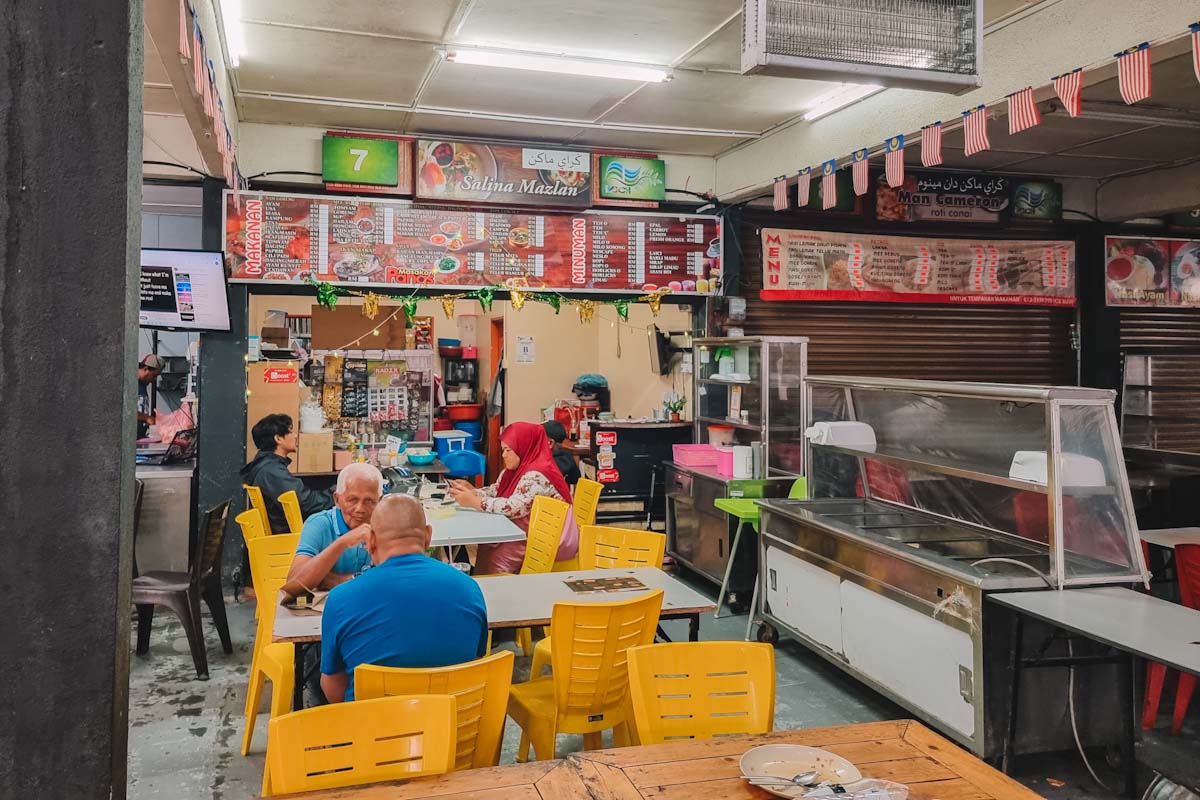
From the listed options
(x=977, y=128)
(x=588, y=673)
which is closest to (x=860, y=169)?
(x=977, y=128)

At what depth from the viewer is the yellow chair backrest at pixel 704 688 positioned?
2688 millimetres

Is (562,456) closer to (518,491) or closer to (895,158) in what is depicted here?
(518,491)

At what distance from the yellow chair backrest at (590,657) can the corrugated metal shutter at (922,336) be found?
4889 mm

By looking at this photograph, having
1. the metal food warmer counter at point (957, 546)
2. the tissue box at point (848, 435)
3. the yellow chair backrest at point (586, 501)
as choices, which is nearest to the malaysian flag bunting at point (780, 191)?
the metal food warmer counter at point (957, 546)

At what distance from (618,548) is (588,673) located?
1.66 metres

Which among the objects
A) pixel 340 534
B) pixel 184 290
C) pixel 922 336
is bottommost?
pixel 340 534

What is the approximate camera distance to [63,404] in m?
1.74

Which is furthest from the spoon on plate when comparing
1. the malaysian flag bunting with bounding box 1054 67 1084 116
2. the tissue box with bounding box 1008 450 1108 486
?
the malaysian flag bunting with bounding box 1054 67 1084 116

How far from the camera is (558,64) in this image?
→ 5.49 m

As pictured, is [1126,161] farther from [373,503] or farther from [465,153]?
[373,503]

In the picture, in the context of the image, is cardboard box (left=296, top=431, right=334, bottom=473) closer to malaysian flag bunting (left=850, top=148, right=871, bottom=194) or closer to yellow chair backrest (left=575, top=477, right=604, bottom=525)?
yellow chair backrest (left=575, top=477, right=604, bottom=525)

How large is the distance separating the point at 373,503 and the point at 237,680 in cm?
173

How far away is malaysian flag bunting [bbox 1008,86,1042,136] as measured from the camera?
4.41 metres

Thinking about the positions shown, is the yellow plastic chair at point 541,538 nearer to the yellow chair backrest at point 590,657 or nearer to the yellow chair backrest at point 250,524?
the yellow chair backrest at point 250,524
